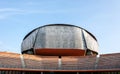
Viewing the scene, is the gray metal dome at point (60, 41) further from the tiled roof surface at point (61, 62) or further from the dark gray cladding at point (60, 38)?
the tiled roof surface at point (61, 62)

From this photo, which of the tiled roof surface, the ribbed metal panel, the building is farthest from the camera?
the ribbed metal panel

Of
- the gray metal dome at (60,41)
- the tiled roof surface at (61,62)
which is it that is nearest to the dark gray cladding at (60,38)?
the gray metal dome at (60,41)

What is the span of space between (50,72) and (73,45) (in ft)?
36.3

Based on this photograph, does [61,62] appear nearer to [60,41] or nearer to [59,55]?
[59,55]

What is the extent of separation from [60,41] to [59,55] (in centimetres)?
331

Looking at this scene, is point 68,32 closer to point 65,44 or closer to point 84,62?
point 65,44

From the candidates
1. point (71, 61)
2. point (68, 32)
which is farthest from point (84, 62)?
point (68, 32)

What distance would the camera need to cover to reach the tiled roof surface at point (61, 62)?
1954 inches

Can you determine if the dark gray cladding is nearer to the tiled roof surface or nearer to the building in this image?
the building

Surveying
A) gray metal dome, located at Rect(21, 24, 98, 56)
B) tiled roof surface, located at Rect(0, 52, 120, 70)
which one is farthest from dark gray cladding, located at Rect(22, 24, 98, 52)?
tiled roof surface, located at Rect(0, 52, 120, 70)

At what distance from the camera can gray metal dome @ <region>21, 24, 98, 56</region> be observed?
5934cm

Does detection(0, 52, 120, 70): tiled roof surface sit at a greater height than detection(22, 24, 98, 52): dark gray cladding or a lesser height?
lesser

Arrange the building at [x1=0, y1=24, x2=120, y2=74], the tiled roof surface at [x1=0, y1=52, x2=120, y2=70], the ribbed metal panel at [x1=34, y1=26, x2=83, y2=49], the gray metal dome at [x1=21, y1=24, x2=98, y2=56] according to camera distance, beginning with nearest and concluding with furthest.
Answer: the building at [x1=0, y1=24, x2=120, y2=74] → the tiled roof surface at [x1=0, y1=52, x2=120, y2=70] → the gray metal dome at [x1=21, y1=24, x2=98, y2=56] → the ribbed metal panel at [x1=34, y1=26, x2=83, y2=49]

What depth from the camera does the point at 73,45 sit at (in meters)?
59.8
